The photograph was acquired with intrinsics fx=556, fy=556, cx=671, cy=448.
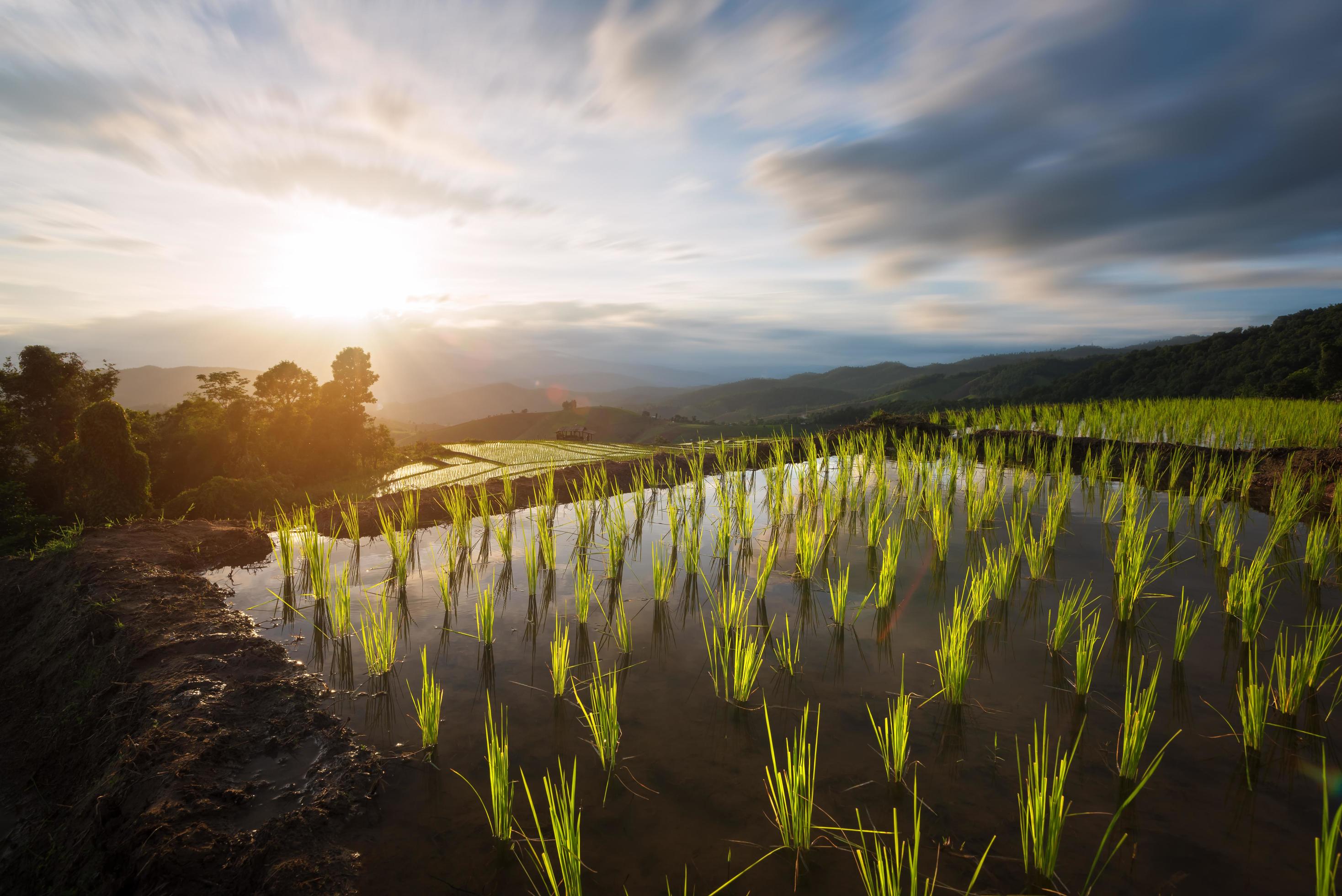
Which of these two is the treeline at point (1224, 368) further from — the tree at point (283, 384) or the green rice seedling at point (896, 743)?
the tree at point (283, 384)

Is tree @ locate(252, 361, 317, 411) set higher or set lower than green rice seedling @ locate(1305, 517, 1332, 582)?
higher

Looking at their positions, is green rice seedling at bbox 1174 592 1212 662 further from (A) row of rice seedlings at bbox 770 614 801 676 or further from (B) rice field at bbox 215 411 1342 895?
(A) row of rice seedlings at bbox 770 614 801 676

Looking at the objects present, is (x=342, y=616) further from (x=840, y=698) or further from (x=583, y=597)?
(x=840, y=698)

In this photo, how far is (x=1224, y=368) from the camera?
4003 centimetres

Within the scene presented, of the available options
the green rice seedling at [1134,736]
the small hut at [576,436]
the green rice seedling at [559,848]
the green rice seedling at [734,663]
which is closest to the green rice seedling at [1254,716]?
the green rice seedling at [1134,736]

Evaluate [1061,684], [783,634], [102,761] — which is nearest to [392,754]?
[102,761]

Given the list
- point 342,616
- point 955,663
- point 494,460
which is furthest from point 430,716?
point 494,460

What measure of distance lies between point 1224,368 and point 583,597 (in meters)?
54.1

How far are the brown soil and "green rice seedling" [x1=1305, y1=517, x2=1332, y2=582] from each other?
838 centimetres

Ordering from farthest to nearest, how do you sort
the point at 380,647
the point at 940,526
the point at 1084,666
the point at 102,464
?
the point at 102,464, the point at 940,526, the point at 380,647, the point at 1084,666

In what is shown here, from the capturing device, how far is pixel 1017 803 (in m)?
2.97

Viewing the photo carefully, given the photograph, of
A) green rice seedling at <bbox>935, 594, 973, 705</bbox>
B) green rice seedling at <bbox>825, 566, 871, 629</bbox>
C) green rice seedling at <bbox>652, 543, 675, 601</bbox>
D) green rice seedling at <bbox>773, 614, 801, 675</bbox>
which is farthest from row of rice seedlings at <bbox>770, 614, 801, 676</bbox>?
green rice seedling at <bbox>652, 543, 675, 601</bbox>

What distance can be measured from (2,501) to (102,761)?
698 centimetres

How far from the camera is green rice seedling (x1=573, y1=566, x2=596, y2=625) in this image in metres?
4.94
